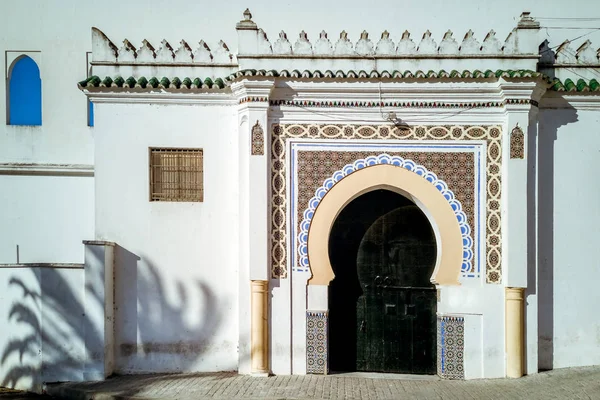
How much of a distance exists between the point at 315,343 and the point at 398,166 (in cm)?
237

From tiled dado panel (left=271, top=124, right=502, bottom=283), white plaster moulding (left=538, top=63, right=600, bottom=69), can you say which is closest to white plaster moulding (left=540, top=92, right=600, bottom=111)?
white plaster moulding (left=538, top=63, right=600, bottom=69)

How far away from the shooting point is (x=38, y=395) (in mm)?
7160

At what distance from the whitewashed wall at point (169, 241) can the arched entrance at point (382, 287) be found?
53.0 inches

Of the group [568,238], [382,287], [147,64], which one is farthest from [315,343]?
[147,64]

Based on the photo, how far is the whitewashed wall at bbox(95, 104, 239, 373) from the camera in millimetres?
7473

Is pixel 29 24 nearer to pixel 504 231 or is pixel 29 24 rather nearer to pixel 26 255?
pixel 26 255

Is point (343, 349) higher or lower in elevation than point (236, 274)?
lower

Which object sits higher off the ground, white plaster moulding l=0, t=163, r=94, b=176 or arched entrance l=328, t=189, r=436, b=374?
white plaster moulding l=0, t=163, r=94, b=176

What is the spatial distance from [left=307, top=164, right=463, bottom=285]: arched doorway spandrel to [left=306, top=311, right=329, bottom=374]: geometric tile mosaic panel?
0.43 metres

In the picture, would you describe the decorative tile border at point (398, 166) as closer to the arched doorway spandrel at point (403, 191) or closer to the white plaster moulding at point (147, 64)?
the arched doorway spandrel at point (403, 191)

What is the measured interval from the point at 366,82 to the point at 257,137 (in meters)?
1.47

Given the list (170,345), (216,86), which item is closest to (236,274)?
(170,345)

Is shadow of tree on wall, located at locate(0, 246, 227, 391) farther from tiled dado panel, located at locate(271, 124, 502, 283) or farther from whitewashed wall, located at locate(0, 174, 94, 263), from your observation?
whitewashed wall, located at locate(0, 174, 94, 263)

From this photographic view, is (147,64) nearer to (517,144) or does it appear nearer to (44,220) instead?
(44,220)
